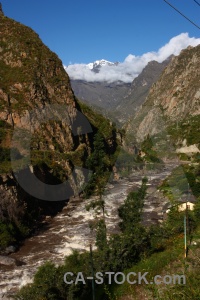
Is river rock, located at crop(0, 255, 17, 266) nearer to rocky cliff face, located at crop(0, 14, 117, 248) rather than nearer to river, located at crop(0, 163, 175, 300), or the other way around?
river, located at crop(0, 163, 175, 300)

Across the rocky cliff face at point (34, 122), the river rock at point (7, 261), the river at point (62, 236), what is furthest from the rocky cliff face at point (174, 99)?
the river rock at point (7, 261)

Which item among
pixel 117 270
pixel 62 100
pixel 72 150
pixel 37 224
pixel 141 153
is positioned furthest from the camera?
pixel 141 153

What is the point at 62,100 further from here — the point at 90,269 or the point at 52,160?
the point at 90,269

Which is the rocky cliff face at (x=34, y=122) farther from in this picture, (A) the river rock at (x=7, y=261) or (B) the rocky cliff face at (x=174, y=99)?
(B) the rocky cliff face at (x=174, y=99)

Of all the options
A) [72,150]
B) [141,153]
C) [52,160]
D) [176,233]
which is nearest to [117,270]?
[176,233]

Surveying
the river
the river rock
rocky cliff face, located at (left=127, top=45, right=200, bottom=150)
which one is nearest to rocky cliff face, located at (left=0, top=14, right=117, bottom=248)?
the river

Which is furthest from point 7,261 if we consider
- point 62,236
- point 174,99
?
point 174,99

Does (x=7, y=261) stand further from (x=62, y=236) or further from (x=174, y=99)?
(x=174, y=99)
